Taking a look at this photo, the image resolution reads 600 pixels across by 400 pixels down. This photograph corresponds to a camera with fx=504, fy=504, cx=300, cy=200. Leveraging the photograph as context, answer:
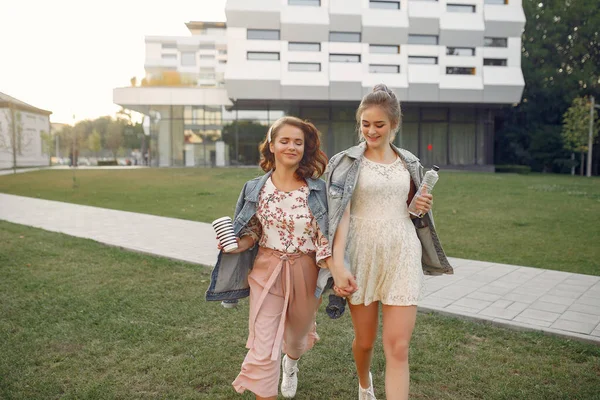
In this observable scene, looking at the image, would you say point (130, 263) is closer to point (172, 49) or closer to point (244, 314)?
point (244, 314)

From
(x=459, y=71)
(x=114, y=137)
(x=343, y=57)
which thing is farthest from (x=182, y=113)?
(x=114, y=137)

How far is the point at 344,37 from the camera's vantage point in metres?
36.8

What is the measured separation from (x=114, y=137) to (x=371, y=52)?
56886 millimetres

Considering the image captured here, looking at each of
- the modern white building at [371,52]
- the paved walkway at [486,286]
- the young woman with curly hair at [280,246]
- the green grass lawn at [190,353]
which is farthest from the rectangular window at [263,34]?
the young woman with curly hair at [280,246]

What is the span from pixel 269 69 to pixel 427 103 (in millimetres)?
12816

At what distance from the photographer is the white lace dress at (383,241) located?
3.21 metres

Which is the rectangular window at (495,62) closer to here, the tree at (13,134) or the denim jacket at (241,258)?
the tree at (13,134)

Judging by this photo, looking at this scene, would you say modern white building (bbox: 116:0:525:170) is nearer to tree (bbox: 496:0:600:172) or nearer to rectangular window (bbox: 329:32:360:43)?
rectangular window (bbox: 329:32:360:43)

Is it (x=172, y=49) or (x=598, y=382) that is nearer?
(x=598, y=382)

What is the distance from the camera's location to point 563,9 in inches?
1786

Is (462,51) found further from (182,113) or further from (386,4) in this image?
(182,113)

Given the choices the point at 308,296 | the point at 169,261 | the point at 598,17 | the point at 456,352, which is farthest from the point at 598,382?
the point at 598,17

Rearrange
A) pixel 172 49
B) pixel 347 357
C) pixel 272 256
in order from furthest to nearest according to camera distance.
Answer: pixel 172 49 < pixel 347 357 < pixel 272 256

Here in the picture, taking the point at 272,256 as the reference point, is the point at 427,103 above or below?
above
